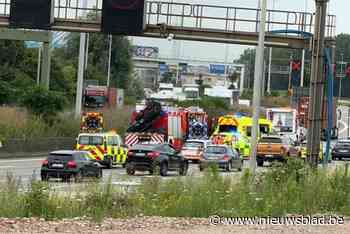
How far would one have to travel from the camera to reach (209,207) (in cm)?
1638

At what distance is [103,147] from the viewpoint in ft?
143

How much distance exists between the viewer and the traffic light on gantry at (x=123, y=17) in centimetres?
3878

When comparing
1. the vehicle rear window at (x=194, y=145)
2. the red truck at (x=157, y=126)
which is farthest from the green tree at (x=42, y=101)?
the vehicle rear window at (x=194, y=145)

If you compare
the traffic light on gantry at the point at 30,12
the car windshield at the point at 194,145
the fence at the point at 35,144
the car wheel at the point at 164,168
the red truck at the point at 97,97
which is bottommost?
the fence at the point at 35,144

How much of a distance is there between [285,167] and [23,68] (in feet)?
245

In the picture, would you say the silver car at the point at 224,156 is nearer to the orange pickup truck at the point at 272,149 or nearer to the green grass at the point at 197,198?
the orange pickup truck at the point at 272,149

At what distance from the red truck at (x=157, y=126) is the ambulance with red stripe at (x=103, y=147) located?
3.31 metres

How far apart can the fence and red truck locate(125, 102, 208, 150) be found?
6.75 meters

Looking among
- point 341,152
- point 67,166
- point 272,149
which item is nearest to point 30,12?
point 67,166

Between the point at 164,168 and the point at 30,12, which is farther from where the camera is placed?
the point at 30,12

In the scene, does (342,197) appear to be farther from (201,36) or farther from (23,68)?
(23,68)

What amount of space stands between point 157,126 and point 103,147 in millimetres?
8463
